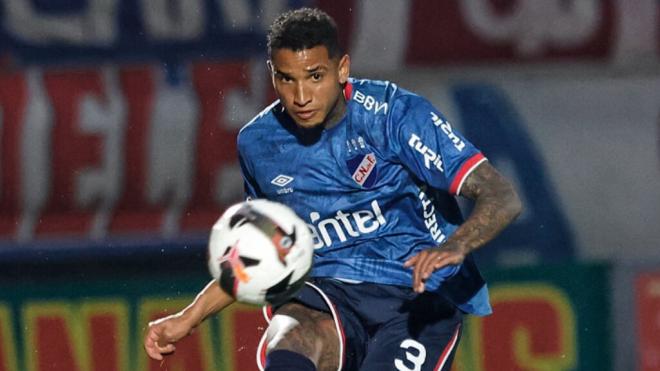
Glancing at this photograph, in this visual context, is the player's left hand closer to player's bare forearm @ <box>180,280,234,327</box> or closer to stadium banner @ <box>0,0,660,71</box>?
player's bare forearm @ <box>180,280,234,327</box>

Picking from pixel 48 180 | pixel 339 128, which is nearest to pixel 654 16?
pixel 48 180

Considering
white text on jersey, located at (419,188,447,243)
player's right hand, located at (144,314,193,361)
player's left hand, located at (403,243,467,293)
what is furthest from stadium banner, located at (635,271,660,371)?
player's left hand, located at (403,243,467,293)

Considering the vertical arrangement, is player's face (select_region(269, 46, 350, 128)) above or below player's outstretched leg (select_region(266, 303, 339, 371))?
above

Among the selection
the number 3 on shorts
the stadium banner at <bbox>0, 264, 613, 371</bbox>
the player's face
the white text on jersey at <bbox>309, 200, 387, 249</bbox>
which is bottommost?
the stadium banner at <bbox>0, 264, 613, 371</bbox>

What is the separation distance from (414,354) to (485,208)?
0.60 meters

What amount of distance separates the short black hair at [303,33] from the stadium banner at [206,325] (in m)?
3.17

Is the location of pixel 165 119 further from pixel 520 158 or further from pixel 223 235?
pixel 223 235

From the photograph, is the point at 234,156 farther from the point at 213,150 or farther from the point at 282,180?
the point at 282,180

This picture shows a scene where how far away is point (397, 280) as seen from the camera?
4961 millimetres

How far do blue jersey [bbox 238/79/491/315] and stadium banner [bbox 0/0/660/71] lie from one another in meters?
3.60

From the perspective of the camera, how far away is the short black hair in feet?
15.6

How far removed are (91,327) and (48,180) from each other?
95 centimetres

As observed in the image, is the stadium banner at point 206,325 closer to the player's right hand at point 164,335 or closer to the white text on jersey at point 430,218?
the white text on jersey at point 430,218

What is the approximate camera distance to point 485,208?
15.0 ft
